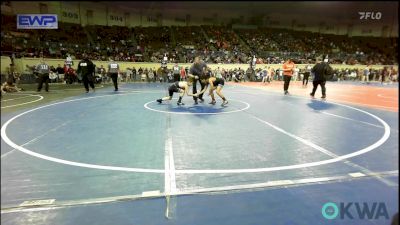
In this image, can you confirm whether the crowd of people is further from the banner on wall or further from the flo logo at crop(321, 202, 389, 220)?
the flo logo at crop(321, 202, 389, 220)

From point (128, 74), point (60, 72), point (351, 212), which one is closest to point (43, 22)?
point (60, 72)

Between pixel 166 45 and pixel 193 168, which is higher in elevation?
pixel 166 45

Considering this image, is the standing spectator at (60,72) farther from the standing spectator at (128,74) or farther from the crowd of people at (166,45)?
the standing spectator at (128,74)

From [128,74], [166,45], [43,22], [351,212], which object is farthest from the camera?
[166,45]

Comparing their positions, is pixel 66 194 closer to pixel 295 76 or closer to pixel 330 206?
pixel 330 206

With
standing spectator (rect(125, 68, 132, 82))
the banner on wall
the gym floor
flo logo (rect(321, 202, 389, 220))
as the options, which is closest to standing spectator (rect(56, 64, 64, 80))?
the banner on wall

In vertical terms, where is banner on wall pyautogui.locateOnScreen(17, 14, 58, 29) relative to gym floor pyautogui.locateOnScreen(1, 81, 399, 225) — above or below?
above

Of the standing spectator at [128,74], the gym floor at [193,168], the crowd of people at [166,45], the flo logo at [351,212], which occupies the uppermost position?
the crowd of people at [166,45]

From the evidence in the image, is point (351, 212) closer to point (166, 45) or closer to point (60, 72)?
point (60, 72)

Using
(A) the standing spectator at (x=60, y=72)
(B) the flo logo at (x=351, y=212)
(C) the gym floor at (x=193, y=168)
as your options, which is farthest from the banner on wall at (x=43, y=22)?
(B) the flo logo at (x=351, y=212)

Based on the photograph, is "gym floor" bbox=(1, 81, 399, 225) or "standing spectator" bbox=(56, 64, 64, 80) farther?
"standing spectator" bbox=(56, 64, 64, 80)

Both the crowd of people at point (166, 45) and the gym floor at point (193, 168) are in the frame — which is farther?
the crowd of people at point (166, 45)

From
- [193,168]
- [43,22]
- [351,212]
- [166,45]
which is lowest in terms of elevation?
[193,168]

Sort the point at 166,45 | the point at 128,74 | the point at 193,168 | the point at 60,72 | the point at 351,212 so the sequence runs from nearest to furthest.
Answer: the point at 351,212
the point at 193,168
the point at 60,72
the point at 128,74
the point at 166,45
